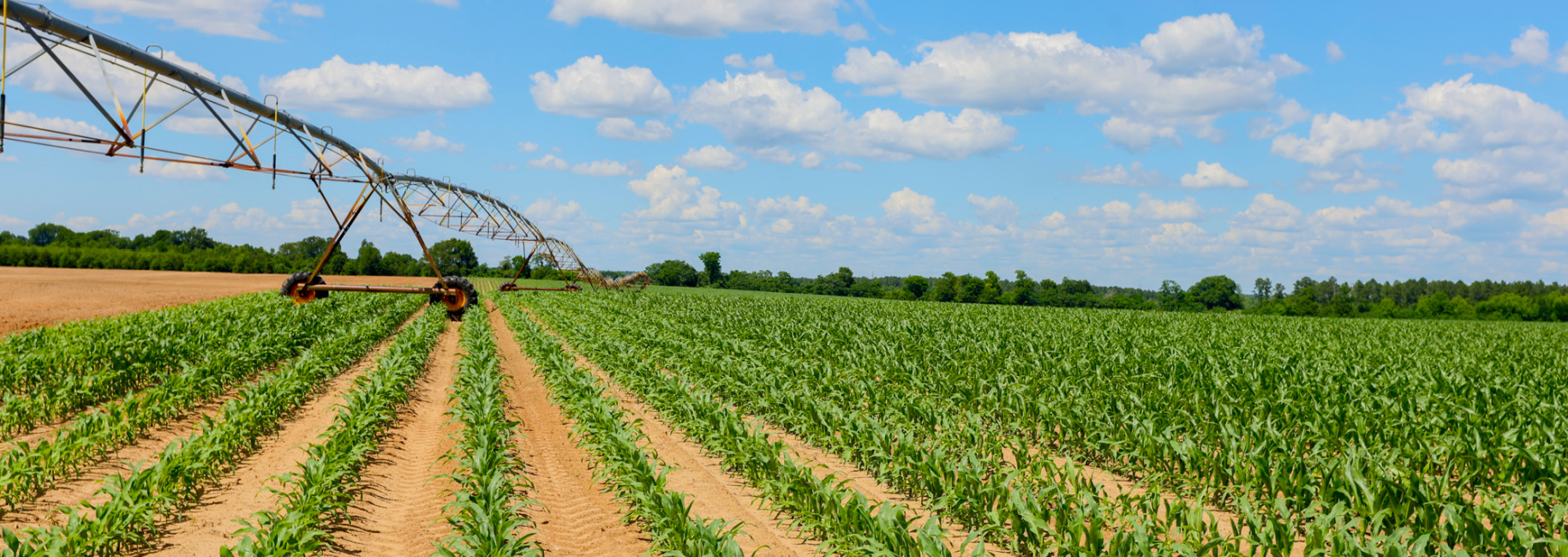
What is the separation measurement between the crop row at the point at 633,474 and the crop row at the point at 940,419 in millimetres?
2157

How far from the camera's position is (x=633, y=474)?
23.8ft

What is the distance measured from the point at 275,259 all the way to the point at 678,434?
87.7 metres

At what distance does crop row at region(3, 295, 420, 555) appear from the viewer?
5.27 m

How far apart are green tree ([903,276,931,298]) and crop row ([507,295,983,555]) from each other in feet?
252

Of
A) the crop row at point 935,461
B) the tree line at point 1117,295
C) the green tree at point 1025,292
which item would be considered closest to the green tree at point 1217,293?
the tree line at point 1117,295

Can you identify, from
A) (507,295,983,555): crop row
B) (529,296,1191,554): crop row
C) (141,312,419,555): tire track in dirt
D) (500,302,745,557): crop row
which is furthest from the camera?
(141,312,419,555): tire track in dirt

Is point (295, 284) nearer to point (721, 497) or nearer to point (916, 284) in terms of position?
point (721, 497)

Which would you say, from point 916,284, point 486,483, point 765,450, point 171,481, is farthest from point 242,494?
point 916,284

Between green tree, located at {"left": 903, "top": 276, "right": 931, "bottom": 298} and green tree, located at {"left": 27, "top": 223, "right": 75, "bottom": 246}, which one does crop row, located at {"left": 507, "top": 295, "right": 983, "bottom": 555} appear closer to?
green tree, located at {"left": 903, "top": 276, "right": 931, "bottom": 298}

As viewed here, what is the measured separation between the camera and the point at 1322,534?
5215mm

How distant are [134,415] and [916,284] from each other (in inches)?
3269

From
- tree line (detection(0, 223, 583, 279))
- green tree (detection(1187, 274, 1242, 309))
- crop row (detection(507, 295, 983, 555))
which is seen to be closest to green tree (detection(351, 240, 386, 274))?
tree line (detection(0, 223, 583, 279))

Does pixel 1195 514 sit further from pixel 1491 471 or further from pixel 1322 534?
pixel 1491 471

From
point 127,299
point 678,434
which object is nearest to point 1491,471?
point 678,434
